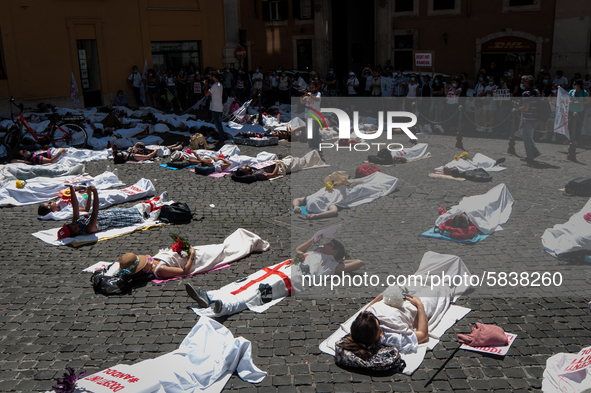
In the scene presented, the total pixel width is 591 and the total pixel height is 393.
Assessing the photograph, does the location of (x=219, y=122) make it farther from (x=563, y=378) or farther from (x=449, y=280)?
(x=563, y=378)

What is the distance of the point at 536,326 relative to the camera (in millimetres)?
5355

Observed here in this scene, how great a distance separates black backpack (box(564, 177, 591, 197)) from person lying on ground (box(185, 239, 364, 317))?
5.20m

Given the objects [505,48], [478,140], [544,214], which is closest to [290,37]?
[505,48]

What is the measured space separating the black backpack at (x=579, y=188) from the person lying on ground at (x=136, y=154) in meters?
9.12

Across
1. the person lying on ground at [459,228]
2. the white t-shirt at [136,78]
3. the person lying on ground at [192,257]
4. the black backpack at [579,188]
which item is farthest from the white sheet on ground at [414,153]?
the white t-shirt at [136,78]

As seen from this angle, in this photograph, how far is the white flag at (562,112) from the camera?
12.8 metres

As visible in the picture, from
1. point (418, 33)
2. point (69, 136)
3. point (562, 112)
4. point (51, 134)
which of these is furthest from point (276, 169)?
point (418, 33)

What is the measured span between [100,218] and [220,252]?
2.42 m

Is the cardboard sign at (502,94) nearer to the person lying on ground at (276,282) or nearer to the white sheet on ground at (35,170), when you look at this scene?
the person lying on ground at (276,282)

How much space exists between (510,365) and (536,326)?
33.2 inches

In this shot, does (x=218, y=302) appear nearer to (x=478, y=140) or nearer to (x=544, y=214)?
(x=544, y=214)

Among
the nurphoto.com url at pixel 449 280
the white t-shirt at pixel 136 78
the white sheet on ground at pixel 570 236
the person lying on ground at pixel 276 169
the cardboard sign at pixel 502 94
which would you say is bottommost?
the nurphoto.com url at pixel 449 280

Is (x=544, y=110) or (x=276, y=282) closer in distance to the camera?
(x=276, y=282)

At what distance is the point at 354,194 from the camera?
980cm
